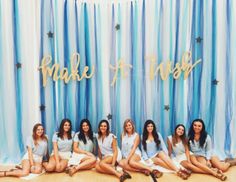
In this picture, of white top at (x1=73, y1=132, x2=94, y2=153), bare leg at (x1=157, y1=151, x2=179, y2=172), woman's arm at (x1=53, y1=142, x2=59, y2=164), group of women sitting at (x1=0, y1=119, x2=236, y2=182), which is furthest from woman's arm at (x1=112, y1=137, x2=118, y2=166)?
woman's arm at (x1=53, y1=142, x2=59, y2=164)

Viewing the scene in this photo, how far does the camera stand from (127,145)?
3.44 meters

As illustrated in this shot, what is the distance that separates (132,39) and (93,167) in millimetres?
1503

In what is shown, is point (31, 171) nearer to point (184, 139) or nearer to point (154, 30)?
point (184, 139)

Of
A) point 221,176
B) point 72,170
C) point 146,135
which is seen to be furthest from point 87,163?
point 221,176

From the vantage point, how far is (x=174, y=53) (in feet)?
11.5

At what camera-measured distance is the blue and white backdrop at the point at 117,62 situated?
3.46m

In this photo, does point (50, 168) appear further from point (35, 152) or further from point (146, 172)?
point (146, 172)

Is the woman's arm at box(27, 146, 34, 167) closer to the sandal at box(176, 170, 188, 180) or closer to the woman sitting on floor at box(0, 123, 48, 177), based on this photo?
Result: the woman sitting on floor at box(0, 123, 48, 177)

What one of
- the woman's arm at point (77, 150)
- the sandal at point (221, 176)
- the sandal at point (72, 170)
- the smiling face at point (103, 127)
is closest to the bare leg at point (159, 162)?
the sandal at point (221, 176)

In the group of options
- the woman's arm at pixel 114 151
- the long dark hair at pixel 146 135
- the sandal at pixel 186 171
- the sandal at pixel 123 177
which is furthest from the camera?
the long dark hair at pixel 146 135

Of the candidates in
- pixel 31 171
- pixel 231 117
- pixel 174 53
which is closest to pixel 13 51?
pixel 31 171

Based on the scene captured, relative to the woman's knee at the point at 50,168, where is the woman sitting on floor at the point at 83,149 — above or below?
above

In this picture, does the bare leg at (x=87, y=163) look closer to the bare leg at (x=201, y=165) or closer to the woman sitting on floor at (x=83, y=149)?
the woman sitting on floor at (x=83, y=149)

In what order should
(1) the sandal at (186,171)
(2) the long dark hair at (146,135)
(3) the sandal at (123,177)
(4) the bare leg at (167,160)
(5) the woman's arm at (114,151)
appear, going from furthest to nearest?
(2) the long dark hair at (146,135) → (5) the woman's arm at (114,151) → (4) the bare leg at (167,160) → (1) the sandal at (186,171) → (3) the sandal at (123,177)
